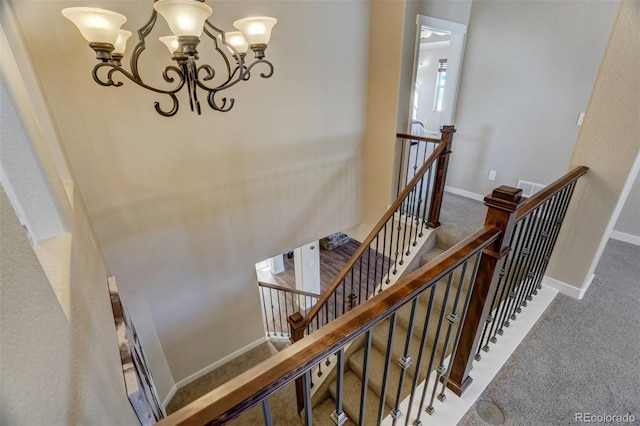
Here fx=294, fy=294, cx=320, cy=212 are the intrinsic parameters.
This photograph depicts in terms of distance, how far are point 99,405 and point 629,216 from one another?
4.64 m

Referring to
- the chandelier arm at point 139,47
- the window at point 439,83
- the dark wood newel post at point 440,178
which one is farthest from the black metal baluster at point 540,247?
the window at point 439,83

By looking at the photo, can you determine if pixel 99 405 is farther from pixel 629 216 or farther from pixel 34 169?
pixel 629 216

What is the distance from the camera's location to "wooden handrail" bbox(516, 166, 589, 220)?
1.34m

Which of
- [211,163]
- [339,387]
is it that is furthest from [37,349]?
[211,163]

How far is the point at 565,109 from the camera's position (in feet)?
10.4

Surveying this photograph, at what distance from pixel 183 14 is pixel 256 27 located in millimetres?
446

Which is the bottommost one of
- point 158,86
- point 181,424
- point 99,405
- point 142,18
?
point 99,405

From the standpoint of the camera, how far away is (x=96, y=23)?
49.3 inches

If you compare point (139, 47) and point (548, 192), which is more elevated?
point (139, 47)

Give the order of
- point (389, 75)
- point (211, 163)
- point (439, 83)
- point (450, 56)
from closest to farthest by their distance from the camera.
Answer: point (211, 163) < point (389, 75) < point (450, 56) < point (439, 83)

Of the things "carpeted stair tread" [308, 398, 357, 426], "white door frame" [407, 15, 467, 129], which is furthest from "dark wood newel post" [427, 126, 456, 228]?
"carpeted stair tread" [308, 398, 357, 426]

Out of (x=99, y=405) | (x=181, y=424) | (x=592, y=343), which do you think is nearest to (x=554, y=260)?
(x=592, y=343)

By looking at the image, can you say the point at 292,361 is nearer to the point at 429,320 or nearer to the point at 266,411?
the point at 266,411

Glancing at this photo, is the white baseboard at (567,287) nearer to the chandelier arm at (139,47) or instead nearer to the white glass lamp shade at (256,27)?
the white glass lamp shade at (256,27)
